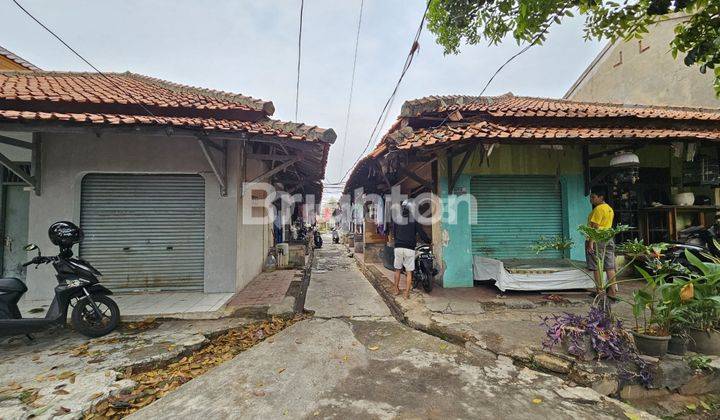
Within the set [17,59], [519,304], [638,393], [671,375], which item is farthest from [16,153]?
[671,375]

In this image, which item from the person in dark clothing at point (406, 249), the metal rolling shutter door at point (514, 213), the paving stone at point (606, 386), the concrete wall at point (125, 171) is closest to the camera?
the paving stone at point (606, 386)

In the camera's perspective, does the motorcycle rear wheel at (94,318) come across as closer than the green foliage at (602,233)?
No

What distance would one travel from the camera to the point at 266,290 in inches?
239

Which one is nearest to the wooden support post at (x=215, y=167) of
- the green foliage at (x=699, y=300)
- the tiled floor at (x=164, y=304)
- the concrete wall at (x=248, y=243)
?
the concrete wall at (x=248, y=243)

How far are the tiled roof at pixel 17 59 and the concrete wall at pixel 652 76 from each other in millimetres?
20948

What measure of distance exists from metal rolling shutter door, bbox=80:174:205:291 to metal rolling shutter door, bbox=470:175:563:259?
581cm

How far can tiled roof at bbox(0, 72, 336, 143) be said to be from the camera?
4340 mm

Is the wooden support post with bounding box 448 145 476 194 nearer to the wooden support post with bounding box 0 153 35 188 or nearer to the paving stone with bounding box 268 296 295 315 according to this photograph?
the paving stone with bounding box 268 296 295 315

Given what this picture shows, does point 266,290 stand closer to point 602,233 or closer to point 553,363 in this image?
point 553,363

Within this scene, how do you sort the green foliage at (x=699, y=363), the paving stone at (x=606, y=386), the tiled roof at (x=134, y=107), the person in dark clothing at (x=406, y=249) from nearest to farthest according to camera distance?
the paving stone at (x=606, y=386), the green foliage at (x=699, y=363), the tiled roof at (x=134, y=107), the person in dark clothing at (x=406, y=249)

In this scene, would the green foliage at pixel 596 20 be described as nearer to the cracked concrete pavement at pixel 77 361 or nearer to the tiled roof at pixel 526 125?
the tiled roof at pixel 526 125

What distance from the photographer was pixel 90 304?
3799mm

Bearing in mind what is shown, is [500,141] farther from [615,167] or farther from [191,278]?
[191,278]

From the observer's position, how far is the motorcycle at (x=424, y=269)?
5.66m
